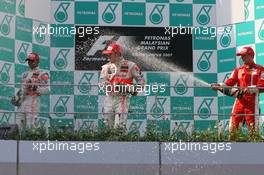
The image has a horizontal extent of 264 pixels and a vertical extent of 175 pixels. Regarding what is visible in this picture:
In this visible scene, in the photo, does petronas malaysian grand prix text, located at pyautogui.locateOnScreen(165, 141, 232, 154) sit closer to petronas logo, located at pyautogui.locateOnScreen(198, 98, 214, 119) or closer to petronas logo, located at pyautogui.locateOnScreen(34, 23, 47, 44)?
petronas logo, located at pyautogui.locateOnScreen(198, 98, 214, 119)

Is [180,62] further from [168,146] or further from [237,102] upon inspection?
[168,146]

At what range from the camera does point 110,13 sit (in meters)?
16.8

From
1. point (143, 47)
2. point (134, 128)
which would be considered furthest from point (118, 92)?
point (143, 47)

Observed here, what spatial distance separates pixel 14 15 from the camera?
1628cm

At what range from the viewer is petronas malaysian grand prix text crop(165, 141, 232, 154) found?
12000 mm

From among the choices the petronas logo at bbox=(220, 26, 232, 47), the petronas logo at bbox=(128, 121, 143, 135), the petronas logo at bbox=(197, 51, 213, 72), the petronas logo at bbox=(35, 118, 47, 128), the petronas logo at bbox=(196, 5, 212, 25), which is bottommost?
the petronas logo at bbox=(128, 121, 143, 135)

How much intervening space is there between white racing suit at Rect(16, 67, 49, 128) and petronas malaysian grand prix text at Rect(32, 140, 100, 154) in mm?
452

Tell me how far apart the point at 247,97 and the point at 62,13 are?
5089 millimetres

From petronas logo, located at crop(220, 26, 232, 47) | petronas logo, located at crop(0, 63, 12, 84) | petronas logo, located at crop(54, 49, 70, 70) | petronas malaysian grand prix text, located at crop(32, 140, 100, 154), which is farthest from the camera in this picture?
petronas logo, located at crop(220, 26, 232, 47)

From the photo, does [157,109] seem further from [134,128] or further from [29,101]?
[29,101]

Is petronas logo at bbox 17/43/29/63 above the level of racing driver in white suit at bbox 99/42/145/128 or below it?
above

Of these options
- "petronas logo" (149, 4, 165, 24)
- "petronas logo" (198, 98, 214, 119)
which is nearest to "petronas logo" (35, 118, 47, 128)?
"petronas logo" (198, 98, 214, 119)

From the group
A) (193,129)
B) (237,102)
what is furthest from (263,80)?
(193,129)

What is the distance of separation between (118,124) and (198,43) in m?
4.89
